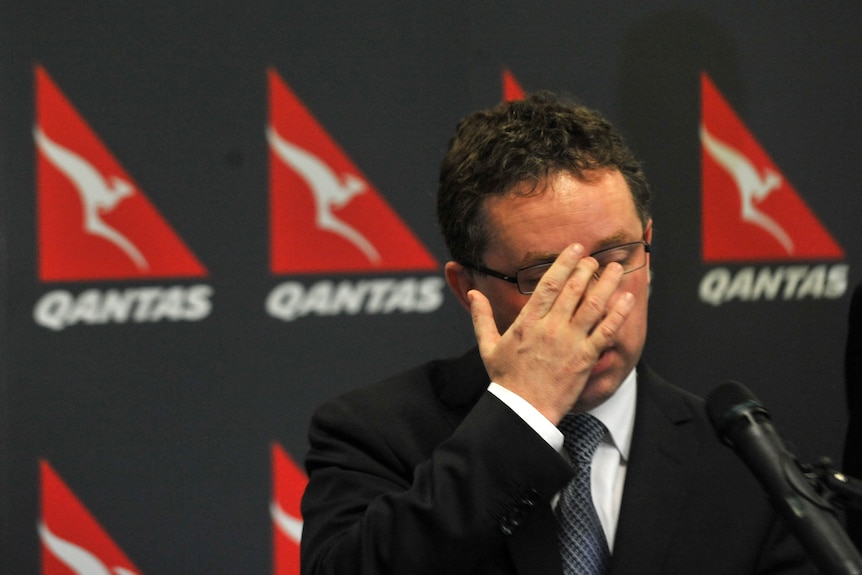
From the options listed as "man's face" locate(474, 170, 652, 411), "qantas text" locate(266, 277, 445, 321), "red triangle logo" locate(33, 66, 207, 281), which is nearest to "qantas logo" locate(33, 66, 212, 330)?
"red triangle logo" locate(33, 66, 207, 281)

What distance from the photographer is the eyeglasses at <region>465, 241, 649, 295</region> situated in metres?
1.28

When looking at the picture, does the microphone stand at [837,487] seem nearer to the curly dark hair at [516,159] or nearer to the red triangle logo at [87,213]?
the curly dark hair at [516,159]

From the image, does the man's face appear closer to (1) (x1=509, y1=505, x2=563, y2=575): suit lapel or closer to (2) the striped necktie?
(2) the striped necktie

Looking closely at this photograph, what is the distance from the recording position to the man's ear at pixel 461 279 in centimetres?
142

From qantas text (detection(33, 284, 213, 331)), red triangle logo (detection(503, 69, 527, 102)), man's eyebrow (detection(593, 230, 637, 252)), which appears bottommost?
man's eyebrow (detection(593, 230, 637, 252))

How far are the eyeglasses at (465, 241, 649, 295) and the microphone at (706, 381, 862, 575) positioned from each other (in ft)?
1.21

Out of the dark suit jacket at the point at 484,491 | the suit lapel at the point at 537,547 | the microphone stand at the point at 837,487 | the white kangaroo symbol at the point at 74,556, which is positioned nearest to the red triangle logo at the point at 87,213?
the white kangaroo symbol at the point at 74,556

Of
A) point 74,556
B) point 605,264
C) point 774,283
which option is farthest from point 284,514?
point 774,283

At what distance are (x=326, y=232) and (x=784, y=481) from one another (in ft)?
5.54

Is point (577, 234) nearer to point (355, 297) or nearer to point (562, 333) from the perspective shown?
point (562, 333)

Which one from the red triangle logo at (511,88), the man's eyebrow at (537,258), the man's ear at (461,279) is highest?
the red triangle logo at (511,88)

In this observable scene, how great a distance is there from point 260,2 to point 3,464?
1235mm

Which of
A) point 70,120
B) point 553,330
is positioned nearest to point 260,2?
point 70,120

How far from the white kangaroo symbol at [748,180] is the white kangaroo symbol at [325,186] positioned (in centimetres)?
98
